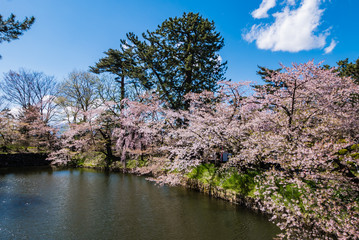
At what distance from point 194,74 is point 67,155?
17445 millimetres

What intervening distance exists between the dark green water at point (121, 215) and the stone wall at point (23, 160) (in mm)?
10857

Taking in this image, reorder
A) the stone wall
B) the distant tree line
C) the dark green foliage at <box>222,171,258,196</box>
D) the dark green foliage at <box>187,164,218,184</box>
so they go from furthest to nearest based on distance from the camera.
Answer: the stone wall, the dark green foliage at <box>187,164,218,184</box>, the dark green foliage at <box>222,171,258,196</box>, the distant tree line

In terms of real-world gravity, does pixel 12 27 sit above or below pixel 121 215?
above

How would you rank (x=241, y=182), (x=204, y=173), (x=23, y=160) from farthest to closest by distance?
1. (x=23, y=160)
2. (x=204, y=173)
3. (x=241, y=182)

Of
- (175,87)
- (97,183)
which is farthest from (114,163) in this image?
(175,87)

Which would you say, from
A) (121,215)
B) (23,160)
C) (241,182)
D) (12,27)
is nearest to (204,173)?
(241,182)

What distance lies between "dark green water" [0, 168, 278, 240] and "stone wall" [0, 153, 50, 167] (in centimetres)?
1086

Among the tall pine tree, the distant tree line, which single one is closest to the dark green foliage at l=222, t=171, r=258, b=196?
the distant tree line

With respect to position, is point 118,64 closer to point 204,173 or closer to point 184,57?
point 184,57

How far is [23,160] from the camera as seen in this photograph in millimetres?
20844

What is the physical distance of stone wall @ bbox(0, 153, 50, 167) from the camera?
63.9 feet

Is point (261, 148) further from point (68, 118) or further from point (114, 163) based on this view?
point (68, 118)

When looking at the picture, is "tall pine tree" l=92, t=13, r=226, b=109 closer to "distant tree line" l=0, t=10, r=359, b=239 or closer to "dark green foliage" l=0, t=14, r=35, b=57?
"distant tree line" l=0, t=10, r=359, b=239

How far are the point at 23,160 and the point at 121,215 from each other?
66.2ft
